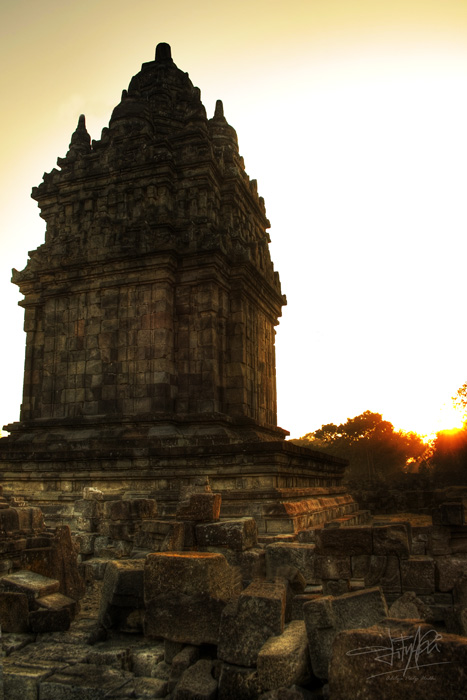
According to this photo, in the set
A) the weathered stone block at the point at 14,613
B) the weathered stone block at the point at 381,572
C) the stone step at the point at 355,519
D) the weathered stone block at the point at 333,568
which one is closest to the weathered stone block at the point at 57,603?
the weathered stone block at the point at 14,613

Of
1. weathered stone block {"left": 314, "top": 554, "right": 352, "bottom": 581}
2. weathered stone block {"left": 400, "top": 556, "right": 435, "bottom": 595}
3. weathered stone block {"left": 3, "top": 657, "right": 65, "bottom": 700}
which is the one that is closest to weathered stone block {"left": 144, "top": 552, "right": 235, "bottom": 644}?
weathered stone block {"left": 3, "top": 657, "right": 65, "bottom": 700}

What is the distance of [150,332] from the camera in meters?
13.5

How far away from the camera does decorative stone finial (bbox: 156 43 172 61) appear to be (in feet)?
60.8

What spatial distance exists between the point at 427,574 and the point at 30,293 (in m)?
13.3

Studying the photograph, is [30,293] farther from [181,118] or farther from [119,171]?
[181,118]

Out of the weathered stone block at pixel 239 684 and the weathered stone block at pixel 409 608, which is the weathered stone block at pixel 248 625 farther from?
the weathered stone block at pixel 409 608

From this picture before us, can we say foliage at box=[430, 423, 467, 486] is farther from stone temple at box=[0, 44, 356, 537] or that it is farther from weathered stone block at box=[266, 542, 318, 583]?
weathered stone block at box=[266, 542, 318, 583]

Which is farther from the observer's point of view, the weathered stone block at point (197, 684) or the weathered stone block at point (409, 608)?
the weathered stone block at point (409, 608)

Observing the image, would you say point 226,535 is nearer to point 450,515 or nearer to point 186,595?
point 186,595

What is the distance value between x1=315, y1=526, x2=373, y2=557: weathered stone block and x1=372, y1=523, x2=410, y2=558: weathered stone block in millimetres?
58

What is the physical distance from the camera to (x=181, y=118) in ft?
56.1

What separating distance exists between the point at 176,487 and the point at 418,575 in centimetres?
628

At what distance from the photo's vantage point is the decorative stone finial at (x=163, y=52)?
18539 mm

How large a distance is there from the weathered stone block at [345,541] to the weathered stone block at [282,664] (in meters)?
1.48
